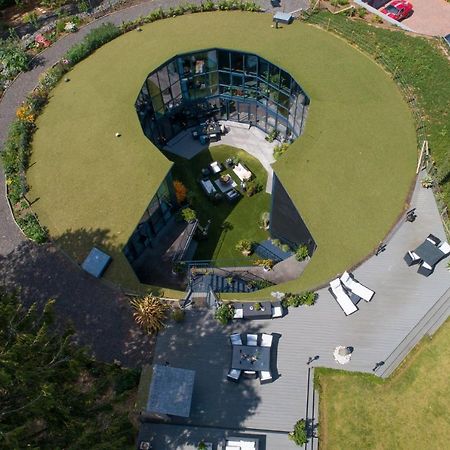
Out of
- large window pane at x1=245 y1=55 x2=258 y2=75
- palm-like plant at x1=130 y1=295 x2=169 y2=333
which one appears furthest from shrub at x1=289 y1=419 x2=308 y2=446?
large window pane at x1=245 y1=55 x2=258 y2=75

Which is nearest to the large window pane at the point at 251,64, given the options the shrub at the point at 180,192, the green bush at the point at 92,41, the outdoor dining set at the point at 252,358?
the shrub at the point at 180,192

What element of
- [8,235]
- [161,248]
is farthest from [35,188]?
[161,248]

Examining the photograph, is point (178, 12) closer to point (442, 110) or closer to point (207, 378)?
point (442, 110)

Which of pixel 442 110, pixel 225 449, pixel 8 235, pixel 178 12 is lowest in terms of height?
pixel 225 449

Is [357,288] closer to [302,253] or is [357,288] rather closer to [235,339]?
[302,253]

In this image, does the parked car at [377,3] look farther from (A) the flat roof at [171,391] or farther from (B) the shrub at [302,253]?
(A) the flat roof at [171,391]

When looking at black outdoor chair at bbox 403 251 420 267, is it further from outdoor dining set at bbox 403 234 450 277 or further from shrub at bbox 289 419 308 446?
shrub at bbox 289 419 308 446
